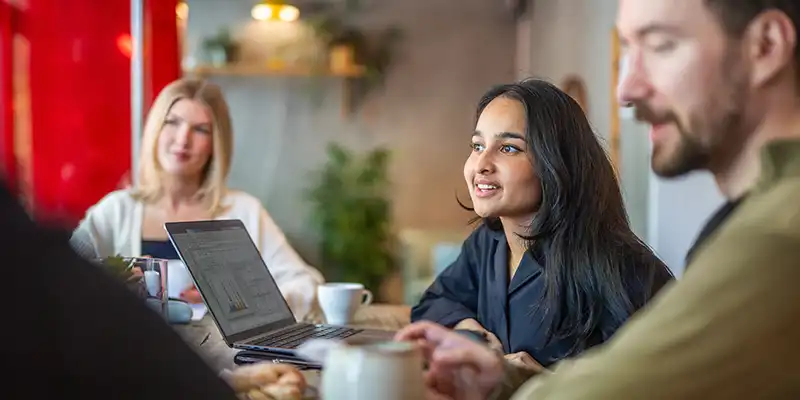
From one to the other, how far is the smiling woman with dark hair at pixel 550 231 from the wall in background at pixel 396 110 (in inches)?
144

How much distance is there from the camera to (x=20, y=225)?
461 millimetres

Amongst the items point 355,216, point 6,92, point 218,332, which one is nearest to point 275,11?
point 355,216

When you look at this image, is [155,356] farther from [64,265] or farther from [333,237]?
[333,237]

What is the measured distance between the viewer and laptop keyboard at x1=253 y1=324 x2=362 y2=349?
129 cm

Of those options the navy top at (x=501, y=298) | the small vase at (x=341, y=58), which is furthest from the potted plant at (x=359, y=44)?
the navy top at (x=501, y=298)

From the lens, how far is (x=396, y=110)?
514 cm

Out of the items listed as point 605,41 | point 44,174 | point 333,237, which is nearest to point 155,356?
point 44,174

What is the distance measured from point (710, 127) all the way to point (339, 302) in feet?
3.40

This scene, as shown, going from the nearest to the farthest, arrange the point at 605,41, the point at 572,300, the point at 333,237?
the point at 572,300, the point at 605,41, the point at 333,237

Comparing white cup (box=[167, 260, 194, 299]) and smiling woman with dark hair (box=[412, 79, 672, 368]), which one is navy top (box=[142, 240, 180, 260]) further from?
smiling woman with dark hair (box=[412, 79, 672, 368])

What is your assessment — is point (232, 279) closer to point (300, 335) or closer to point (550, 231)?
point (300, 335)

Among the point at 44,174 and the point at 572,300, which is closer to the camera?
the point at 572,300

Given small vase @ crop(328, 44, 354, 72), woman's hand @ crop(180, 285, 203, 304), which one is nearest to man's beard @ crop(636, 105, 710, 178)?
woman's hand @ crop(180, 285, 203, 304)

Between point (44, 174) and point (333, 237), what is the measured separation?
1.82 metres
